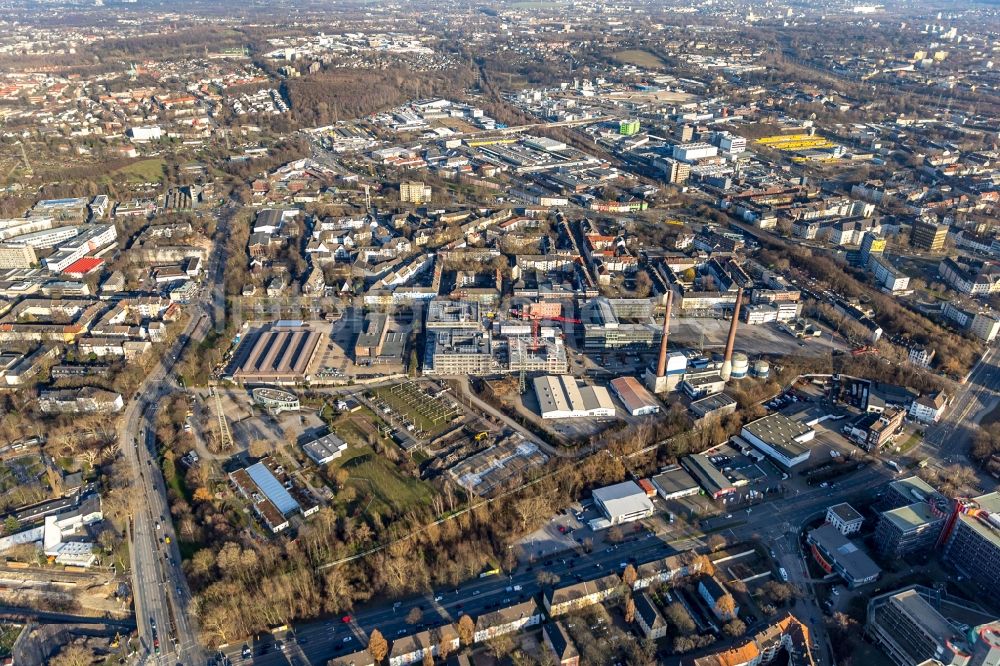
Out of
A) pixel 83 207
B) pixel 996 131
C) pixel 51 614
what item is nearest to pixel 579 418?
pixel 51 614

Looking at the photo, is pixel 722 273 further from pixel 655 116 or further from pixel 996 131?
pixel 996 131

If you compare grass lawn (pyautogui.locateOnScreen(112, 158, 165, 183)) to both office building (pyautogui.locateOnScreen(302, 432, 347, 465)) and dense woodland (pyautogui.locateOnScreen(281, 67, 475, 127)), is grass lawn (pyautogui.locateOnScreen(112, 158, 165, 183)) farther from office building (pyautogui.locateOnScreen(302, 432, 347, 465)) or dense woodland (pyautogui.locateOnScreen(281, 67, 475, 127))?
office building (pyautogui.locateOnScreen(302, 432, 347, 465))

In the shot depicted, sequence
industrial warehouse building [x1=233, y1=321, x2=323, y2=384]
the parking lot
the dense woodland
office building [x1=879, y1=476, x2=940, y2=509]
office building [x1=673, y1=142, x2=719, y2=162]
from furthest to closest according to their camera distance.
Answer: the dense woodland, office building [x1=673, y1=142, x2=719, y2=162], the parking lot, industrial warehouse building [x1=233, y1=321, x2=323, y2=384], office building [x1=879, y1=476, x2=940, y2=509]

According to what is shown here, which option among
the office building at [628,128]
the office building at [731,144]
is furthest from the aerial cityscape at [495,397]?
the office building at [628,128]

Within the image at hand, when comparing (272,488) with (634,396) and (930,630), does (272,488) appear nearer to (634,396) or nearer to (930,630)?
(634,396)

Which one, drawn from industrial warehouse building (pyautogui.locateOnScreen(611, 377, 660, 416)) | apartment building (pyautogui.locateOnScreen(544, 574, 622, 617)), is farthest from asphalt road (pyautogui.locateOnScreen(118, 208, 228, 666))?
industrial warehouse building (pyautogui.locateOnScreen(611, 377, 660, 416))

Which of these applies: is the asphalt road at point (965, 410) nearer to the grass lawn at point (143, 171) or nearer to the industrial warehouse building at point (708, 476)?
the industrial warehouse building at point (708, 476)

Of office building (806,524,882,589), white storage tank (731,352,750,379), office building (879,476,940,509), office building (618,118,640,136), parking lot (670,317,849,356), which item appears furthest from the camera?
office building (618,118,640,136)
